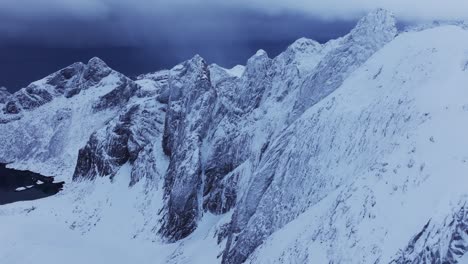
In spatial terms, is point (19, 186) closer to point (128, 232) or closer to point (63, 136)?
point (63, 136)

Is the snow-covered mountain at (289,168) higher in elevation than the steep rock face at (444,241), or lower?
lower

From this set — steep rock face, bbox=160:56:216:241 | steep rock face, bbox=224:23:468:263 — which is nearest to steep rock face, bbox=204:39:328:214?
steep rock face, bbox=160:56:216:241

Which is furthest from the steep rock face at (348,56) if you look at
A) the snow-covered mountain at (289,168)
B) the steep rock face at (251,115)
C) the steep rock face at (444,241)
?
the steep rock face at (444,241)

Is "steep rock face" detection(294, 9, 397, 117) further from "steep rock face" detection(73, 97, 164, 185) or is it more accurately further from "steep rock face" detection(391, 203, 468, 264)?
"steep rock face" detection(73, 97, 164, 185)

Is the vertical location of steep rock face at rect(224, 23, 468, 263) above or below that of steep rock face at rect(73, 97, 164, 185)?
above

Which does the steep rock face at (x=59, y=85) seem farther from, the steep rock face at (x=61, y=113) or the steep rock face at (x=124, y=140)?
the steep rock face at (x=124, y=140)

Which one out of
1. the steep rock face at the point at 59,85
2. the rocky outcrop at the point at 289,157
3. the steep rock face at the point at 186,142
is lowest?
the steep rock face at the point at 59,85

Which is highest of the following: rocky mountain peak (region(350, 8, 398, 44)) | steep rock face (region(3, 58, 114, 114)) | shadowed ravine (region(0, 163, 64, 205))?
rocky mountain peak (region(350, 8, 398, 44))
